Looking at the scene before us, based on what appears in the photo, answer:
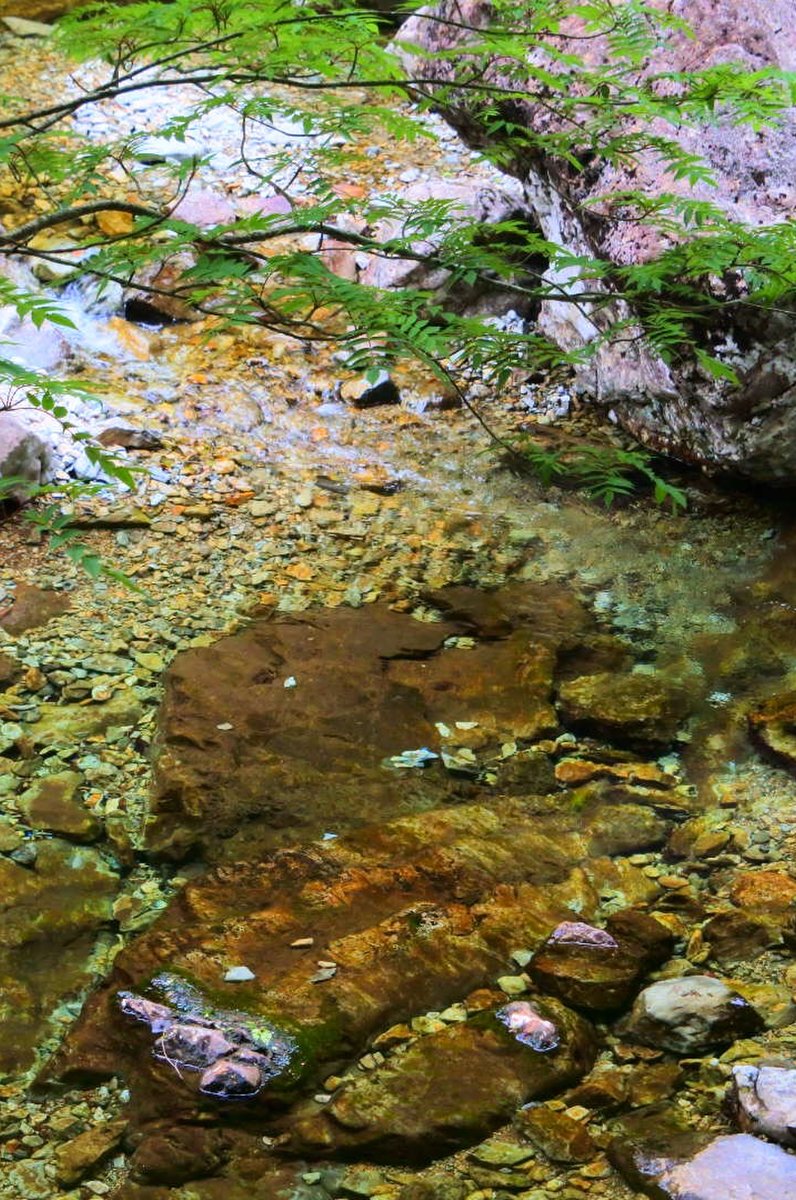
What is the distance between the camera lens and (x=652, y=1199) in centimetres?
229

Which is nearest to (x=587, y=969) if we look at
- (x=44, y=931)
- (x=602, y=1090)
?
(x=602, y=1090)

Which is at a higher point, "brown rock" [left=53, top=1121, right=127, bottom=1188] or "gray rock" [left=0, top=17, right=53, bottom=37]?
"gray rock" [left=0, top=17, right=53, bottom=37]

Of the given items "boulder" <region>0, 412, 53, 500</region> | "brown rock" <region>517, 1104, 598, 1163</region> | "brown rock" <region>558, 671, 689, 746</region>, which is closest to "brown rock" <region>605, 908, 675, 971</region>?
"brown rock" <region>517, 1104, 598, 1163</region>

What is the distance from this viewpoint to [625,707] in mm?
4023

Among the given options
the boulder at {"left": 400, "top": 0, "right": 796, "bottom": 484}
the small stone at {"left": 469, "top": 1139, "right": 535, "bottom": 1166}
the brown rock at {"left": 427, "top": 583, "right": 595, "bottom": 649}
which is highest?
the boulder at {"left": 400, "top": 0, "right": 796, "bottom": 484}

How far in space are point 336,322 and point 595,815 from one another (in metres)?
3.92

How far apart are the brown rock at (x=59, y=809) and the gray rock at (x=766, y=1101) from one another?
6.58 feet

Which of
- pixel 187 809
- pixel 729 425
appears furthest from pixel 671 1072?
pixel 729 425

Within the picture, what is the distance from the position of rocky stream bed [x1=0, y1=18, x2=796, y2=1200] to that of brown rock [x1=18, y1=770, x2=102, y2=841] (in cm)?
1

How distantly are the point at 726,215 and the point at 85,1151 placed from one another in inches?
161

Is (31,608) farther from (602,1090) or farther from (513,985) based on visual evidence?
(602,1090)

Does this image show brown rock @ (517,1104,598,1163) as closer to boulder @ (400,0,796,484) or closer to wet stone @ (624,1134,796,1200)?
wet stone @ (624,1134,796,1200)

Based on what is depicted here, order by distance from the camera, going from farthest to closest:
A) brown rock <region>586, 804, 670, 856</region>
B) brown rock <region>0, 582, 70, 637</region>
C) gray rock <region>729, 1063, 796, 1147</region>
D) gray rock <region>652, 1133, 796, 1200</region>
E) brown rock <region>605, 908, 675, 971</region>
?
brown rock <region>0, 582, 70, 637</region>, brown rock <region>586, 804, 670, 856</region>, brown rock <region>605, 908, 675, 971</region>, gray rock <region>729, 1063, 796, 1147</region>, gray rock <region>652, 1133, 796, 1200</region>

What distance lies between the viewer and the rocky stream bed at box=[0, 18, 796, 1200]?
8.18 ft
